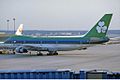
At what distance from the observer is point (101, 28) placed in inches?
2083

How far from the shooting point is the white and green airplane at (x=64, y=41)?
171 ft

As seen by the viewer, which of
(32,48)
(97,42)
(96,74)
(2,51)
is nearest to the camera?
(96,74)

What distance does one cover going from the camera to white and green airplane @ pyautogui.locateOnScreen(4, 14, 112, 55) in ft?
171

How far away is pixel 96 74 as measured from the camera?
18.6 m

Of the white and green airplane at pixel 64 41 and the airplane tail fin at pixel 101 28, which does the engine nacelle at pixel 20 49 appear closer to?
the white and green airplane at pixel 64 41

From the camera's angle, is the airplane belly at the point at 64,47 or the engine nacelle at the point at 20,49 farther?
the engine nacelle at the point at 20,49

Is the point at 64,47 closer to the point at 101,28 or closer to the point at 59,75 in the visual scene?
the point at 101,28

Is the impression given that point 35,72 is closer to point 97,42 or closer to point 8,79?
point 8,79

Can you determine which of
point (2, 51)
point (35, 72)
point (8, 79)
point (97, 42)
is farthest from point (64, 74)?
point (2, 51)

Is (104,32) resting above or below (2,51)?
above

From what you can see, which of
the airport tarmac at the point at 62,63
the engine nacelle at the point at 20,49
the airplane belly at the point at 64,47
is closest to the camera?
the airport tarmac at the point at 62,63

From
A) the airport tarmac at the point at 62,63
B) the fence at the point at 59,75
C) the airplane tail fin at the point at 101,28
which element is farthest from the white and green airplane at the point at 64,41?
the fence at the point at 59,75

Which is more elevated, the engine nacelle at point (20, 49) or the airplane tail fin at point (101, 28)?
the airplane tail fin at point (101, 28)

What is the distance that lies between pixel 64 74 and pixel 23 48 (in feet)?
118
